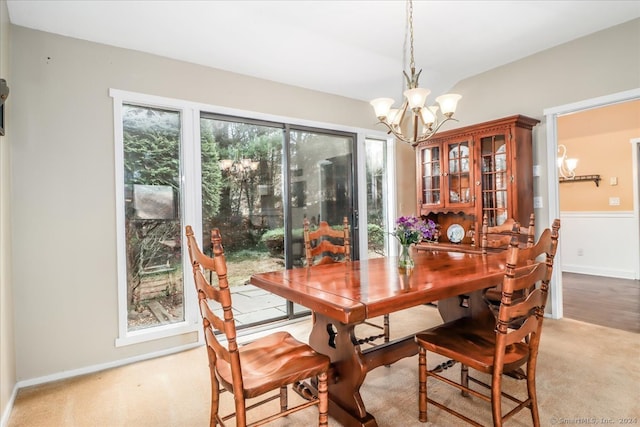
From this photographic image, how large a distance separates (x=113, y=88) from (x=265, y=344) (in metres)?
2.39

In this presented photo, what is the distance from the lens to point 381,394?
87.0 inches

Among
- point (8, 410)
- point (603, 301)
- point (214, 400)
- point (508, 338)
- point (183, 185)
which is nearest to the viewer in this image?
point (508, 338)

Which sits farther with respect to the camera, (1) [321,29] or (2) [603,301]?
(2) [603,301]

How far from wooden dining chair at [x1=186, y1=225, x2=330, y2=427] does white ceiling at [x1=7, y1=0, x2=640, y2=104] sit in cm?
188

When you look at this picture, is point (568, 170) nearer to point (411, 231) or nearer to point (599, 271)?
point (599, 271)

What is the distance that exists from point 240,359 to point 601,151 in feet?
21.1

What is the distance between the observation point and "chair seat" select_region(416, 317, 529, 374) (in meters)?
1.66

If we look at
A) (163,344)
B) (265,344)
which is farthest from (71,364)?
(265,344)

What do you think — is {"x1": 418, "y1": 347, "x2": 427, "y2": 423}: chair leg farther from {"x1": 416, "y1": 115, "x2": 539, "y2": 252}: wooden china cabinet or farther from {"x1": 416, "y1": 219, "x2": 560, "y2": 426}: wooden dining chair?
{"x1": 416, "y1": 115, "x2": 539, "y2": 252}: wooden china cabinet

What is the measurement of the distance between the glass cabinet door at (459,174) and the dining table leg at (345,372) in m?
2.56

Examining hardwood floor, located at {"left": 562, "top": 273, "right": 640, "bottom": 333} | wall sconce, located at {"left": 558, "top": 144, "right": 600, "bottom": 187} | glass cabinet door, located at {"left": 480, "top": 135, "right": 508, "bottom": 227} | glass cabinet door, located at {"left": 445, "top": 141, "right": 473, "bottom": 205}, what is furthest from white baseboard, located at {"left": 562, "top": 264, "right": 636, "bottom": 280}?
glass cabinet door, located at {"left": 445, "top": 141, "right": 473, "bottom": 205}

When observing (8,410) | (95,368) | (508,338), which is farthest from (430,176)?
(8,410)

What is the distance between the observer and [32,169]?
8.23 feet

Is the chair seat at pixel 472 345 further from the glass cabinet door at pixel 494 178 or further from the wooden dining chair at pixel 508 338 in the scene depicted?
the glass cabinet door at pixel 494 178
